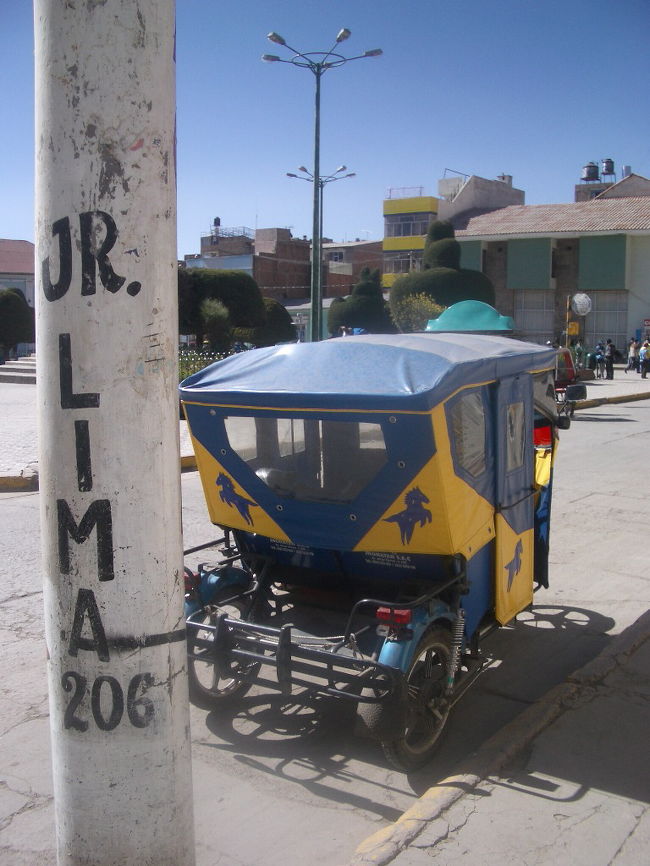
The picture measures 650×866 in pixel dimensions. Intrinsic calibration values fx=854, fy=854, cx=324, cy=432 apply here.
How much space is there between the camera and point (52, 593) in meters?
2.36

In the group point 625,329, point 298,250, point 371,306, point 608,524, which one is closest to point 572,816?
point 608,524

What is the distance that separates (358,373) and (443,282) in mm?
37048

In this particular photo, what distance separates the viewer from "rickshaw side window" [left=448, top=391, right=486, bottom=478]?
4234 mm

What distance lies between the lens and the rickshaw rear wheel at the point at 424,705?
4.10 m

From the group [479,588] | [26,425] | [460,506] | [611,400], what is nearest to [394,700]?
[460,506]

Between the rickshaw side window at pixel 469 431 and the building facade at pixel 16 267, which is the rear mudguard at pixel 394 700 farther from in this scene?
the building facade at pixel 16 267

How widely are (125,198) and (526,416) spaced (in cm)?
348

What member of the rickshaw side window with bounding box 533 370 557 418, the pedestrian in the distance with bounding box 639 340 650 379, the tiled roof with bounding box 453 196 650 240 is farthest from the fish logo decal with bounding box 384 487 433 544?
the tiled roof with bounding box 453 196 650 240

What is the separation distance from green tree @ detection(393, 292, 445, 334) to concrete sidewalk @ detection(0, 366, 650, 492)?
710 cm

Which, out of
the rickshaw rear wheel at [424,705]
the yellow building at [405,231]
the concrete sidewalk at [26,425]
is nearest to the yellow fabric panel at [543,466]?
the rickshaw rear wheel at [424,705]

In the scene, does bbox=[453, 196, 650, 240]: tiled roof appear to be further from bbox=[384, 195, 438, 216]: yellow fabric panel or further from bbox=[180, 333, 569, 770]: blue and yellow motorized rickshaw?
bbox=[180, 333, 569, 770]: blue and yellow motorized rickshaw

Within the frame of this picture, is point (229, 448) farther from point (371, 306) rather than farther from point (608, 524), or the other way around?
point (371, 306)

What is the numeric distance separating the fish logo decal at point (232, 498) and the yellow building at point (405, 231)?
Result: 54.2 metres

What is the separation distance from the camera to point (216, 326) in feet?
97.8
